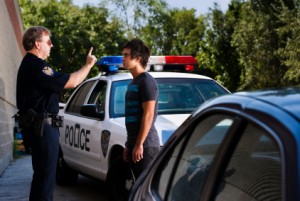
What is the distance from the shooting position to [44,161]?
5.85 m

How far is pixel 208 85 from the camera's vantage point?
328 inches

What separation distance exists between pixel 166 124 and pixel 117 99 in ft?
4.04

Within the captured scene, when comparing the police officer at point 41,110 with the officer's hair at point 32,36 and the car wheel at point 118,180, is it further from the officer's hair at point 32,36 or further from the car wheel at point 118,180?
the car wheel at point 118,180

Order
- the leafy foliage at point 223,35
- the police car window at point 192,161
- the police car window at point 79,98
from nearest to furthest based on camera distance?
the police car window at point 192,161 → the police car window at point 79,98 → the leafy foliage at point 223,35

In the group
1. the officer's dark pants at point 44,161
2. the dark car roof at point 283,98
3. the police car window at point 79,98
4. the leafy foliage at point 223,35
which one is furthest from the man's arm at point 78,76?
the leafy foliage at point 223,35

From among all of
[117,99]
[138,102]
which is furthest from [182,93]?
[138,102]

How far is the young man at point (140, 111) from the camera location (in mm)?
5629

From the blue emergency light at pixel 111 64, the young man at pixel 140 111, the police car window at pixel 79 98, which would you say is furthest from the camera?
the police car window at pixel 79 98

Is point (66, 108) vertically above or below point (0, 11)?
below

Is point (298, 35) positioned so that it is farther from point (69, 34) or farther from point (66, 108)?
point (66, 108)

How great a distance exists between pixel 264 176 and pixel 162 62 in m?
6.95

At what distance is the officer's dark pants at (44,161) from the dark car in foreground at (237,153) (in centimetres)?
283

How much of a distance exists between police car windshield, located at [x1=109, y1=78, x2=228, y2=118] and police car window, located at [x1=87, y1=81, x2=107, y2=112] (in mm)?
415

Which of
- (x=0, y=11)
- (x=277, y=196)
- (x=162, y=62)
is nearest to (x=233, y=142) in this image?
(x=277, y=196)
